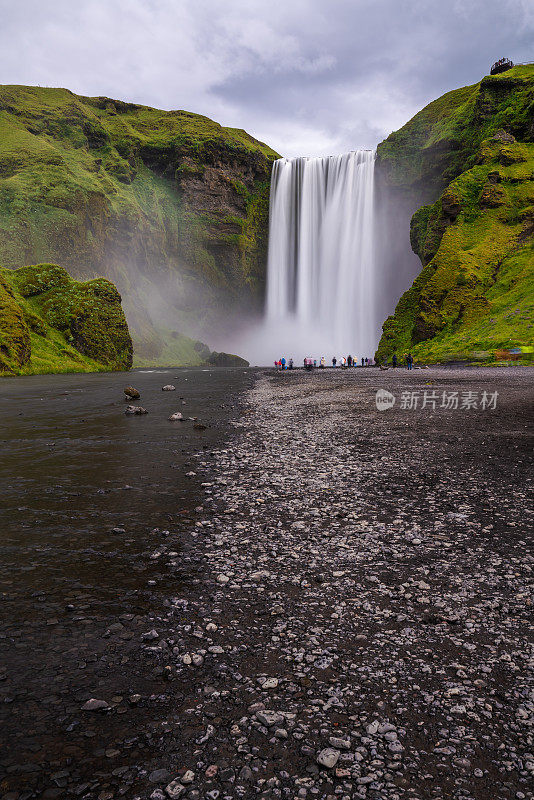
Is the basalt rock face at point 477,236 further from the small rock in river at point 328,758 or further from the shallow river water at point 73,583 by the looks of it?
the small rock in river at point 328,758

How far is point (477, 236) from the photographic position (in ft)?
261

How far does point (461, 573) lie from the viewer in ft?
17.7

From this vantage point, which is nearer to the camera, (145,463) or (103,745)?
(103,745)

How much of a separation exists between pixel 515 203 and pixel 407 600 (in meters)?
95.3

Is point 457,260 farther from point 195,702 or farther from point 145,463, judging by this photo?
point 195,702

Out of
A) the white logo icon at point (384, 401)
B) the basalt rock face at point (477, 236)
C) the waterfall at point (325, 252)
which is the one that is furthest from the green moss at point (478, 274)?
the white logo icon at point (384, 401)

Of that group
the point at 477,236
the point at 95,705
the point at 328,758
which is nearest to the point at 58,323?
the point at 95,705

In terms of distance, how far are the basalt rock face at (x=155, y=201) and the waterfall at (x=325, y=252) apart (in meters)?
17.6

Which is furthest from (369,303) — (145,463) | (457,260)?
(145,463)

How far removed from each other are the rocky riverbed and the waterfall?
120 m

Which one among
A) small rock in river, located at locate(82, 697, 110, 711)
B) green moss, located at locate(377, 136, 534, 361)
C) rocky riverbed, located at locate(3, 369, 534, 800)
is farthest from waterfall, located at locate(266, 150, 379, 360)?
small rock in river, located at locate(82, 697, 110, 711)

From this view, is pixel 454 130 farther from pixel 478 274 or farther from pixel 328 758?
pixel 328 758

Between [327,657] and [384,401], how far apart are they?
20.6 meters

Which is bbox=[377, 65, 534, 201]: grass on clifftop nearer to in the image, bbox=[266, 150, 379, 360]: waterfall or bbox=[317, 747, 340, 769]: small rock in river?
bbox=[266, 150, 379, 360]: waterfall
